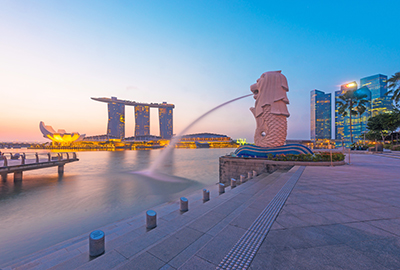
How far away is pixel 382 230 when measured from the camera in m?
3.76

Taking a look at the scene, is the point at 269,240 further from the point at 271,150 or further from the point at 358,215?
the point at 271,150

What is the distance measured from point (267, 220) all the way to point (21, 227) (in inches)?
429

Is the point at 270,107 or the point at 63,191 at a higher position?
the point at 270,107

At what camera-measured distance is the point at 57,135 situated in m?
92.2

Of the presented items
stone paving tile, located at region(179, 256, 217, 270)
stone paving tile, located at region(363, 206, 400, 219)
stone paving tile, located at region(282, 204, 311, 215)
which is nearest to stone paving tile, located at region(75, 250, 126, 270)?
stone paving tile, located at region(179, 256, 217, 270)

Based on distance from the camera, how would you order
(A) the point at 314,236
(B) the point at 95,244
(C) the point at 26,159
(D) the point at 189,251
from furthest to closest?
(C) the point at 26,159 → (B) the point at 95,244 → (A) the point at 314,236 → (D) the point at 189,251

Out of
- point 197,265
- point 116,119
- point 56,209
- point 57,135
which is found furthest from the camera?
point 116,119

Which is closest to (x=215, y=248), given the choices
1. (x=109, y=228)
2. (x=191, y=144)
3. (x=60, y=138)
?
(x=109, y=228)

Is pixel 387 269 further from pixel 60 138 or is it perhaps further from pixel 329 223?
pixel 60 138

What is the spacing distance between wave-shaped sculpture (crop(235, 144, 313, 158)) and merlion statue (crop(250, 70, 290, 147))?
2.59ft

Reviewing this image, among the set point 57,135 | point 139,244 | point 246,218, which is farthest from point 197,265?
point 57,135

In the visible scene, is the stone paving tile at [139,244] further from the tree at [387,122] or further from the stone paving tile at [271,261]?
the tree at [387,122]

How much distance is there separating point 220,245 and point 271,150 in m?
17.0

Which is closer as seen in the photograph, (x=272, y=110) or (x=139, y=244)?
(x=139, y=244)
